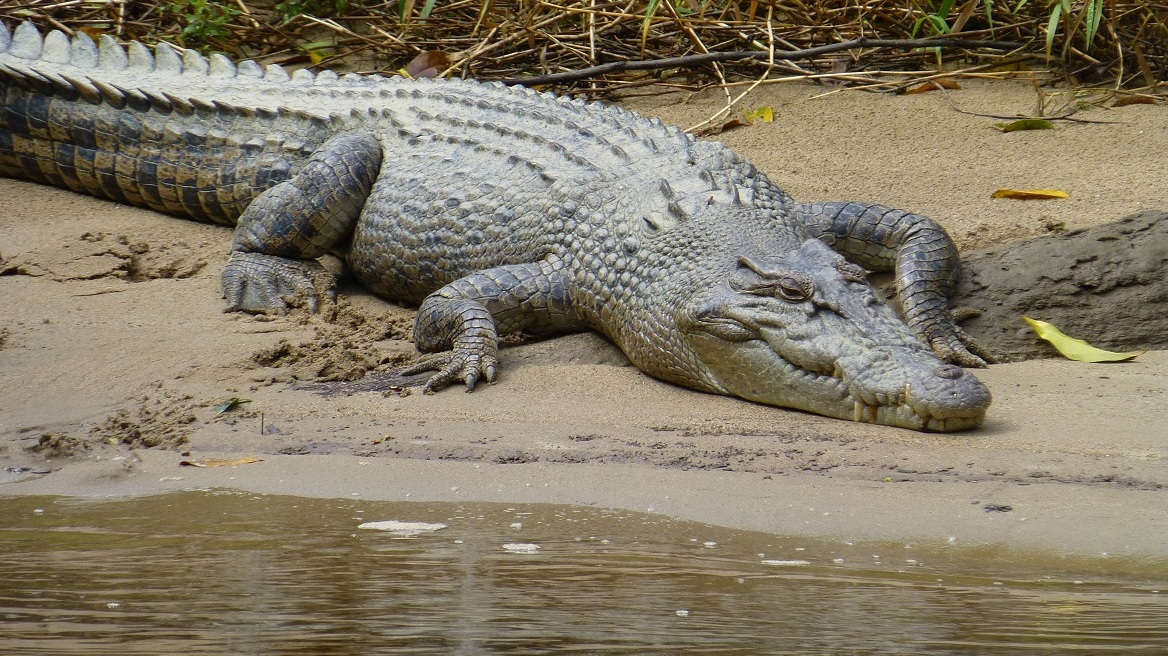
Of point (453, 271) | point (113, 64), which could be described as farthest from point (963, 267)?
point (113, 64)

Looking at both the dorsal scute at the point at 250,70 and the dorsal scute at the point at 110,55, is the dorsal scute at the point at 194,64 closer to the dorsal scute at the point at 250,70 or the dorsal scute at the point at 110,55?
the dorsal scute at the point at 250,70

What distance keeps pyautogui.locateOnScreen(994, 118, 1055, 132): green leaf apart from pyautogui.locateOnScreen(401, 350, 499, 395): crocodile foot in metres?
3.44

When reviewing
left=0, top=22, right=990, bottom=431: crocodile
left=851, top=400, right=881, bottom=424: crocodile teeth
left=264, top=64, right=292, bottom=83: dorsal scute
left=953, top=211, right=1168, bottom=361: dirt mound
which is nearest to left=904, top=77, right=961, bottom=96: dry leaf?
left=0, top=22, right=990, bottom=431: crocodile

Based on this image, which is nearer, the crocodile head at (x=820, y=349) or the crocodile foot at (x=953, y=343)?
the crocodile head at (x=820, y=349)

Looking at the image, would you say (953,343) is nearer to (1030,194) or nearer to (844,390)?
(844,390)

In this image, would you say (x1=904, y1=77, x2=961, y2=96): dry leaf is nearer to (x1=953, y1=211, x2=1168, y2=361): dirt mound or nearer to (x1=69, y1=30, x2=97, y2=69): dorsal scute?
(x1=953, y1=211, x2=1168, y2=361): dirt mound

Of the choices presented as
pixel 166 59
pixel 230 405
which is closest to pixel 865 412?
pixel 230 405

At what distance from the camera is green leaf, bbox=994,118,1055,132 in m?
6.46

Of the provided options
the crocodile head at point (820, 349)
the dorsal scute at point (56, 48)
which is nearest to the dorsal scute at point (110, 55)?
the dorsal scute at point (56, 48)

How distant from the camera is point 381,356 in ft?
15.4

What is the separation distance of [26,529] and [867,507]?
2.02 meters

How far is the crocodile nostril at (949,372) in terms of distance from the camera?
12.0 feet

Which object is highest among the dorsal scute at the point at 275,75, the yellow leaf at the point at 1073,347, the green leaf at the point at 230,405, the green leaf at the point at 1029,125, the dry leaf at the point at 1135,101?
the dry leaf at the point at 1135,101

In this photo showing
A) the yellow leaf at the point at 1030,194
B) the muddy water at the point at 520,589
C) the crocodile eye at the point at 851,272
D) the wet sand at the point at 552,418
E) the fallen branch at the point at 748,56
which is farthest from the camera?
the fallen branch at the point at 748,56
